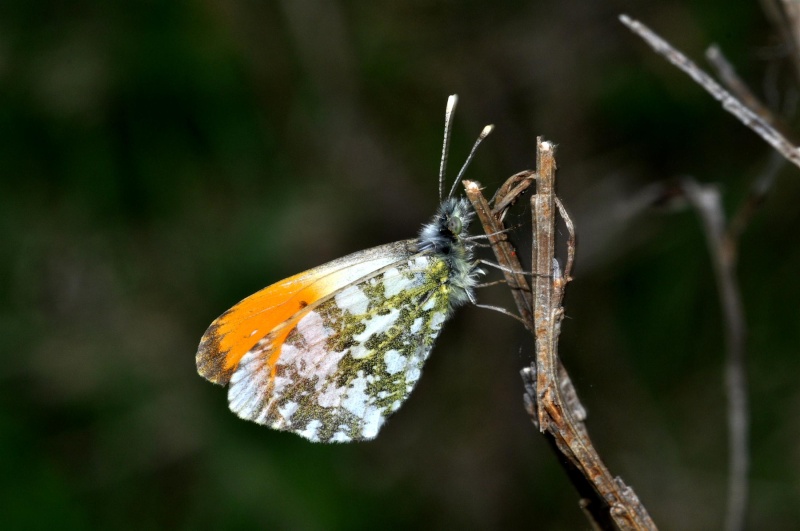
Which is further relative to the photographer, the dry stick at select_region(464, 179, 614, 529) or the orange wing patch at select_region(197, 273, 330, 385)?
the orange wing patch at select_region(197, 273, 330, 385)

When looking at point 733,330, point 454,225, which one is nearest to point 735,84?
point 733,330

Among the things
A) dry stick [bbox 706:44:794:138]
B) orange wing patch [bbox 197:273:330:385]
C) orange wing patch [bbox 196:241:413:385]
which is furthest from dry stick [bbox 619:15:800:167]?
orange wing patch [bbox 197:273:330:385]

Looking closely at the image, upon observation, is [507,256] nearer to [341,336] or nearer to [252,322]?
[341,336]

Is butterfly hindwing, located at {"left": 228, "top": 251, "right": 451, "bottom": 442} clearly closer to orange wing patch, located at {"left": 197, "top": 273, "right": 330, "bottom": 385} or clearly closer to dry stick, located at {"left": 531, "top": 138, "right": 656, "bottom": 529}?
orange wing patch, located at {"left": 197, "top": 273, "right": 330, "bottom": 385}

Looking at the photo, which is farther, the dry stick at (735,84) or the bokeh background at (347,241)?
the bokeh background at (347,241)

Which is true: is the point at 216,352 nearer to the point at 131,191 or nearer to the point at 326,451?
the point at 326,451

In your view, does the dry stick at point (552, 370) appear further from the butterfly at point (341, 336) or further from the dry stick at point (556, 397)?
the butterfly at point (341, 336)

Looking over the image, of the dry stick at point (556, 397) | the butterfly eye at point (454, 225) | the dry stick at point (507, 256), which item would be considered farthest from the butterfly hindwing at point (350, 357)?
the dry stick at point (556, 397)
